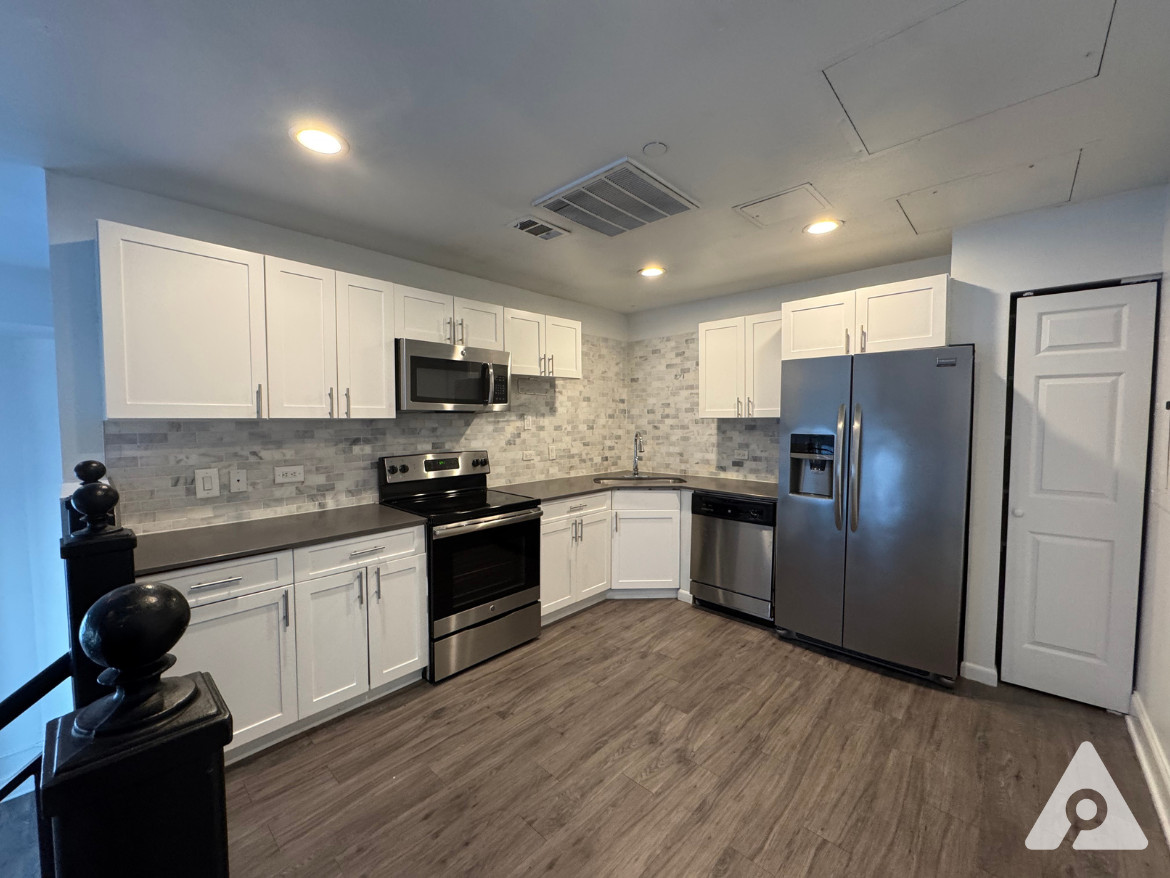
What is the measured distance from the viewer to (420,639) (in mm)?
2570

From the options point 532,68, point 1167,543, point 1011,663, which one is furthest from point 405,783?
point 1167,543

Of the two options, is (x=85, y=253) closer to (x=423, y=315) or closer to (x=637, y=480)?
(x=423, y=315)

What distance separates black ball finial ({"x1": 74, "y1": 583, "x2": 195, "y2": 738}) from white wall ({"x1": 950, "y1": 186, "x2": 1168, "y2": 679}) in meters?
3.33

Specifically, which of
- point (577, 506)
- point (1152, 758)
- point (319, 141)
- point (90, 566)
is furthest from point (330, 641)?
point (1152, 758)

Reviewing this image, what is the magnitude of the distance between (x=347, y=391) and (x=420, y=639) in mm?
1367

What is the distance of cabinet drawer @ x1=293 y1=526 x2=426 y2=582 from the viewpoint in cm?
215

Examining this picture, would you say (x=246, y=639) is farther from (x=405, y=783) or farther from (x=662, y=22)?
(x=662, y=22)

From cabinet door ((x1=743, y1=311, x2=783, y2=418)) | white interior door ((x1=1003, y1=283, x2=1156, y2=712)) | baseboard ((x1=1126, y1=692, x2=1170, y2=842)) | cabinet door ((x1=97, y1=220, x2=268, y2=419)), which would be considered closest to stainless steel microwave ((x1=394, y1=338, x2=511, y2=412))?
cabinet door ((x1=97, y1=220, x2=268, y2=419))

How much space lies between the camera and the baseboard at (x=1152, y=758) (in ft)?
5.80

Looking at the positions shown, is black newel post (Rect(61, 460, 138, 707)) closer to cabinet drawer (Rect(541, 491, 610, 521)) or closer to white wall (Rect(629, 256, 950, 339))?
cabinet drawer (Rect(541, 491, 610, 521))

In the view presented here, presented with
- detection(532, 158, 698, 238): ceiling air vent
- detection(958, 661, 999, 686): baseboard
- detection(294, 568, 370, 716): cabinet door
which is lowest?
detection(958, 661, 999, 686): baseboard

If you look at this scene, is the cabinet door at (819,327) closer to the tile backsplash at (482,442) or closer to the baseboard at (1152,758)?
the tile backsplash at (482,442)

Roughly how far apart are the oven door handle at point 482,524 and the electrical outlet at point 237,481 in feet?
3.17

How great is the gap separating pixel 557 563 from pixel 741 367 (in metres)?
1.99
